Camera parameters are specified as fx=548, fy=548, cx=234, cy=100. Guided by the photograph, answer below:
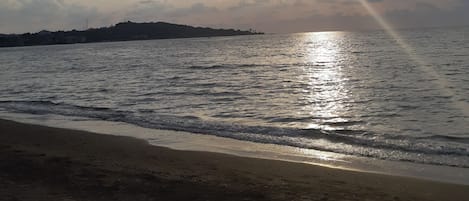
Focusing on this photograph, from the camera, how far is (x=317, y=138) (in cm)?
1438

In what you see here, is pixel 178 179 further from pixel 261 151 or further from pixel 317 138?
pixel 317 138

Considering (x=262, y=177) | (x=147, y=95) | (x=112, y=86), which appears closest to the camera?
(x=262, y=177)

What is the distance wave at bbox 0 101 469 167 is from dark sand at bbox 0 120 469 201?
236cm

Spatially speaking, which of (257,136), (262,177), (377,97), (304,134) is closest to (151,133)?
(257,136)

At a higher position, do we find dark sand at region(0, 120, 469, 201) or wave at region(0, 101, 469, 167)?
dark sand at region(0, 120, 469, 201)

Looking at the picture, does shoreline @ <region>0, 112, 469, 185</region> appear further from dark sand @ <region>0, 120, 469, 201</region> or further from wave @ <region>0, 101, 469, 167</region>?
dark sand @ <region>0, 120, 469, 201</region>

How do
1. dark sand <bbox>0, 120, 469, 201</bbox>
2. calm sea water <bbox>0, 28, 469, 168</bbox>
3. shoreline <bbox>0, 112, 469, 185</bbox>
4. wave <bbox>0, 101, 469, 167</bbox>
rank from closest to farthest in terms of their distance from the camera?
1. dark sand <bbox>0, 120, 469, 201</bbox>
2. shoreline <bbox>0, 112, 469, 185</bbox>
3. wave <bbox>0, 101, 469, 167</bbox>
4. calm sea water <bbox>0, 28, 469, 168</bbox>

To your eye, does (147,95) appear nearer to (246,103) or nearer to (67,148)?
(246,103)

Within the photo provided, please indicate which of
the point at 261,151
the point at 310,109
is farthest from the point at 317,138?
the point at 310,109

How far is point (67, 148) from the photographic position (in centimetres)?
1298

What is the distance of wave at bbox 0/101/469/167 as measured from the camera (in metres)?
12.3

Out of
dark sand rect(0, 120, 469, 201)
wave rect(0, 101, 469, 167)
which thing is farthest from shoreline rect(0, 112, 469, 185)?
dark sand rect(0, 120, 469, 201)

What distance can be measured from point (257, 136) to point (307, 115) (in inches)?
169

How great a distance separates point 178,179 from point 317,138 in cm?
602
